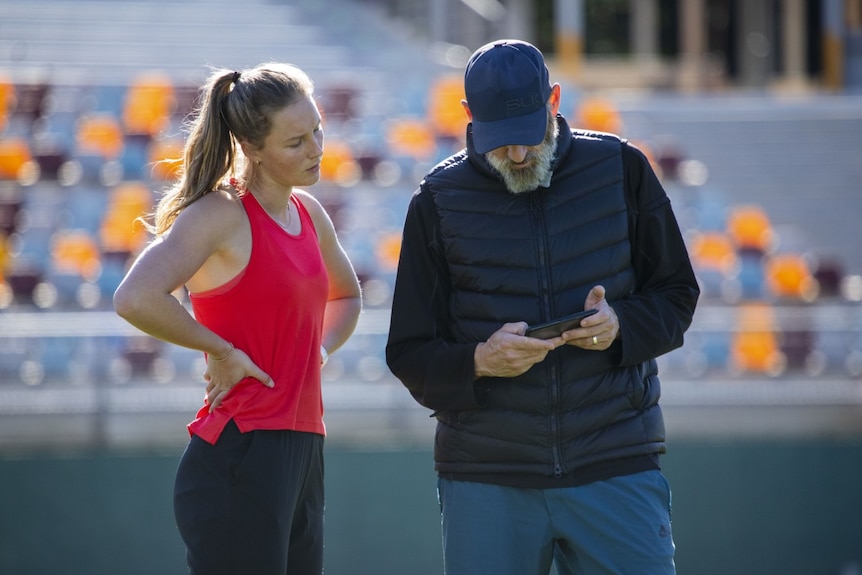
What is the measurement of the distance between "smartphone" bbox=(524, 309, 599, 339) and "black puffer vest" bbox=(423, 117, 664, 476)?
0.10 meters

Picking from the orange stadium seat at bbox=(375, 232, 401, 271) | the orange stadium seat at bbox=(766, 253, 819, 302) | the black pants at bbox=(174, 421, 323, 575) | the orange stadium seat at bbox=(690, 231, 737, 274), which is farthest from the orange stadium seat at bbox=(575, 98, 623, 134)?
the black pants at bbox=(174, 421, 323, 575)

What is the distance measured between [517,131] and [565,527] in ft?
2.91

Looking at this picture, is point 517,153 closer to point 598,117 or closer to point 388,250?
point 388,250

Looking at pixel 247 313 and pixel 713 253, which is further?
pixel 713 253

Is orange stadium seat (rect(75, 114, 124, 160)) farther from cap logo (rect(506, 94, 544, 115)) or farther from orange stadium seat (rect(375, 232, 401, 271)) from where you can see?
cap logo (rect(506, 94, 544, 115))

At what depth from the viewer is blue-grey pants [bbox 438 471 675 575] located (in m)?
2.62

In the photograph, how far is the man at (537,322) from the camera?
2.61 metres

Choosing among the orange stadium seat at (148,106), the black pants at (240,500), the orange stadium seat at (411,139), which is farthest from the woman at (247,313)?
the orange stadium seat at (148,106)

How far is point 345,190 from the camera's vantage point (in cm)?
1194

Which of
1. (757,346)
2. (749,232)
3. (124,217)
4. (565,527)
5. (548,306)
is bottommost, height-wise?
(565,527)

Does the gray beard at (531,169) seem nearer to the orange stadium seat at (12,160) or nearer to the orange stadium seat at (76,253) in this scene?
the orange stadium seat at (76,253)

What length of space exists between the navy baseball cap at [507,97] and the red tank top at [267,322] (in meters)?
0.50

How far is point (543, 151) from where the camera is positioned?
2.64m

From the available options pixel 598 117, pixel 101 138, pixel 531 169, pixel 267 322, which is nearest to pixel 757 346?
pixel 531 169
